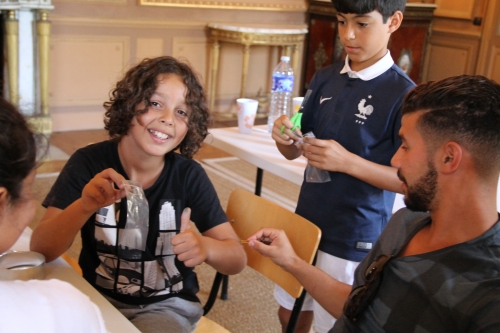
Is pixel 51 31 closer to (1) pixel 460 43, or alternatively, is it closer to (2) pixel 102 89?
Result: (2) pixel 102 89

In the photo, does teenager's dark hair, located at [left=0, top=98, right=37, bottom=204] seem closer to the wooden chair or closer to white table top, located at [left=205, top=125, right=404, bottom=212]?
the wooden chair

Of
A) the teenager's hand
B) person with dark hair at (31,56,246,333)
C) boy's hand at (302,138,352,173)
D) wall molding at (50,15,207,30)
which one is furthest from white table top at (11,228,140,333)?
wall molding at (50,15,207,30)

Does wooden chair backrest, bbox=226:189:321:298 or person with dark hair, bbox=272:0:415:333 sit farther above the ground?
person with dark hair, bbox=272:0:415:333

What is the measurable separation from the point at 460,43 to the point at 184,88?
17.8 ft

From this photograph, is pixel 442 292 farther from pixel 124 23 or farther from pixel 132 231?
pixel 124 23

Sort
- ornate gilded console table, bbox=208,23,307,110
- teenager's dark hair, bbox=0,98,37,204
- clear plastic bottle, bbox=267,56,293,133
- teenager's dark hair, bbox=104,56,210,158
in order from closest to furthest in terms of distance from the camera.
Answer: teenager's dark hair, bbox=0,98,37,204, teenager's dark hair, bbox=104,56,210,158, clear plastic bottle, bbox=267,56,293,133, ornate gilded console table, bbox=208,23,307,110

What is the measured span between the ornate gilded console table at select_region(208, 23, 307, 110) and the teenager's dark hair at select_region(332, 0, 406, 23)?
12.1 feet

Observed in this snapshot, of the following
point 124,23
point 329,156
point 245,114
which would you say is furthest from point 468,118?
point 124,23

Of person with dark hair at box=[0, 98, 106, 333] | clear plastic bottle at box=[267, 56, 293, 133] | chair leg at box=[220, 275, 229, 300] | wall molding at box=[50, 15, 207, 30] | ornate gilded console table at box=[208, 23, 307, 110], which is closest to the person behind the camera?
person with dark hair at box=[0, 98, 106, 333]

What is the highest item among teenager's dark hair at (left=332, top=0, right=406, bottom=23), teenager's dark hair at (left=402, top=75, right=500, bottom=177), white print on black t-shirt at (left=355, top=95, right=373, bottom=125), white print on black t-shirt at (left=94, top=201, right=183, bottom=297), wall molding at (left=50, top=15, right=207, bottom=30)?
teenager's dark hair at (left=332, top=0, right=406, bottom=23)

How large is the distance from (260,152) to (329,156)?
727 mm

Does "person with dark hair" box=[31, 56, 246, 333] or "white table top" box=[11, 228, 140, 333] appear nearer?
"white table top" box=[11, 228, 140, 333]

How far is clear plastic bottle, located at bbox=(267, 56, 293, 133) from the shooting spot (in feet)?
9.74

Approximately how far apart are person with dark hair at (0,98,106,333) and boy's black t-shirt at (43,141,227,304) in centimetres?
54
